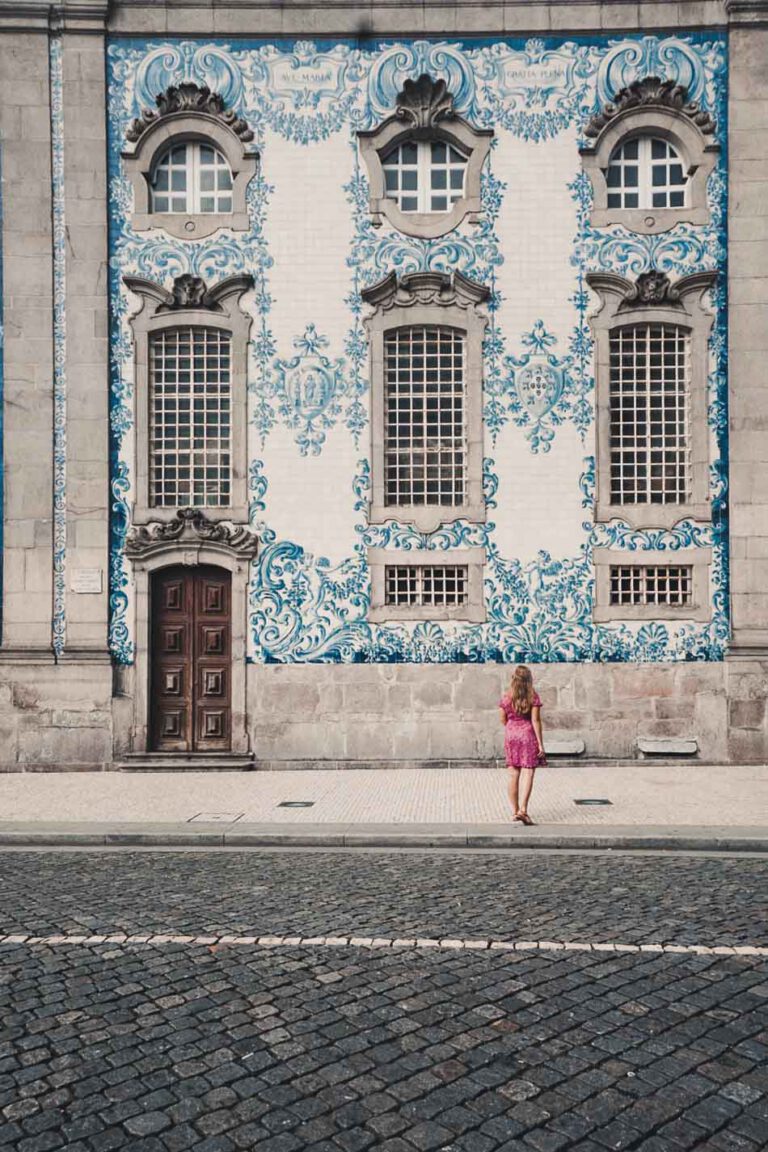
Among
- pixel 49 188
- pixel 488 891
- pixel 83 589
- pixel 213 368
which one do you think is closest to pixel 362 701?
pixel 83 589

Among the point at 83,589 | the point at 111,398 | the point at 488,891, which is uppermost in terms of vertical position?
the point at 111,398

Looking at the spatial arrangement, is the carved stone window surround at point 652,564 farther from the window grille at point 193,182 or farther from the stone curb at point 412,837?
the window grille at point 193,182

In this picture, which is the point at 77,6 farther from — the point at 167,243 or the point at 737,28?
the point at 737,28

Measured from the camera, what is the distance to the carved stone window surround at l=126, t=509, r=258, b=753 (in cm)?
1432

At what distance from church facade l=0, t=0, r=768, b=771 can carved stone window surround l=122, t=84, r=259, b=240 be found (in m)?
0.04

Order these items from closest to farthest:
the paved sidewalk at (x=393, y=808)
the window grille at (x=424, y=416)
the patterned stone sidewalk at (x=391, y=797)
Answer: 1. the paved sidewalk at (x=393, y=808)
2. the patterned stone sidewalk at (x=391, y=797)
3. the window grille at (x=424, y=416)

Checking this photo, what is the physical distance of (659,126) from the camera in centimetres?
1452

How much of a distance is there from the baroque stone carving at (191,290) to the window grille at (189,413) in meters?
0.39

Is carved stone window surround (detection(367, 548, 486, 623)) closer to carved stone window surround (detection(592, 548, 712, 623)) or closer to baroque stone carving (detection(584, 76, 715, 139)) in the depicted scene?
carved stone window surround (detection(592, 548, 712, 623))

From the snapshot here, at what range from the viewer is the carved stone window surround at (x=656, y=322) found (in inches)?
568

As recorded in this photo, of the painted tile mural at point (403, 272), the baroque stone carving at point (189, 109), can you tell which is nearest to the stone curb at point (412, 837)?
the painted tile mural at point (403, 272)

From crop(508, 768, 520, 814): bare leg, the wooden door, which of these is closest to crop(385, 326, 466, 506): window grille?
the wooden door

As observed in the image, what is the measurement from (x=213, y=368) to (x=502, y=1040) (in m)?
11.6

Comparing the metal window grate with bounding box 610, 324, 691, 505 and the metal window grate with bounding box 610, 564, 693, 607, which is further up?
the metal window grate with bounding box 610, 324, 691, 505
